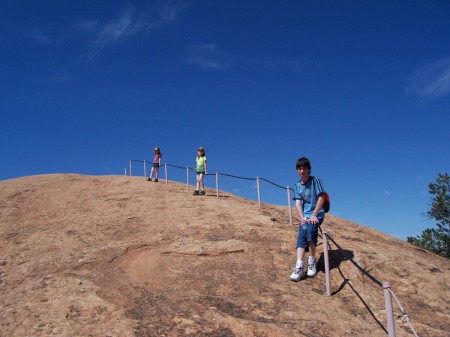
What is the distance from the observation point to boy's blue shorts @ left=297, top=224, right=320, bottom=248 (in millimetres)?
7188

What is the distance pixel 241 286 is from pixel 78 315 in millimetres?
2723

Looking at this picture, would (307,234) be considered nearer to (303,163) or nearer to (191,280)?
(303,163)

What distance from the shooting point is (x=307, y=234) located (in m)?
7.24

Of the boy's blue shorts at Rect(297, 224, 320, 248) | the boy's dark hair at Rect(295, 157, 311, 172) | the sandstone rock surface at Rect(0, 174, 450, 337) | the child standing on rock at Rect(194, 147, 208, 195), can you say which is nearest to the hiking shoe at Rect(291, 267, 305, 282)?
the sandstone rock surface at Rect(0, 174, 450, 337)

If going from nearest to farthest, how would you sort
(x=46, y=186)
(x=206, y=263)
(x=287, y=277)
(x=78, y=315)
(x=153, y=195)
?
(x=78, y=315) → (x=287, y=277) → (x=206, y=263) → (x=153, y=195) → (x=46, y=186)

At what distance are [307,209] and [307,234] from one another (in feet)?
1.52

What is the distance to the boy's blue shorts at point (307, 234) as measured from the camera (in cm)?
719

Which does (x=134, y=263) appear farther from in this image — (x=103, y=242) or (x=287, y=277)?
(x=287, y=277)

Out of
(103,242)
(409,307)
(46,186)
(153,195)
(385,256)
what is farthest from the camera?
(46,186)

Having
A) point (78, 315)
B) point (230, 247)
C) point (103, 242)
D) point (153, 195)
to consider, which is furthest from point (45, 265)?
point (153, 195)

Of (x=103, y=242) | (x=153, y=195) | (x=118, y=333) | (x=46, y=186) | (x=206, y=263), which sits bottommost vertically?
(x=118, y=333)

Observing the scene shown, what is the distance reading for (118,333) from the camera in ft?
17.7

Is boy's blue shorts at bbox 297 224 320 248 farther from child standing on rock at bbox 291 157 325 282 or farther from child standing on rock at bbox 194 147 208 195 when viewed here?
child standing on rock at bbox 194 147 208 195

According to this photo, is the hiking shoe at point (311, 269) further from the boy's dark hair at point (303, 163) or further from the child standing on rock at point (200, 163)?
the child standing on rock at point (200, 163)
